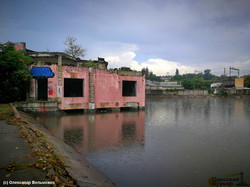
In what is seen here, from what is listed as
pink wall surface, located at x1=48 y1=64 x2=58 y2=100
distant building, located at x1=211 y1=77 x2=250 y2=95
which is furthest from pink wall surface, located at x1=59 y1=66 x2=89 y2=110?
distant building, located at x1=211 y1=77 x2=250 y2=95

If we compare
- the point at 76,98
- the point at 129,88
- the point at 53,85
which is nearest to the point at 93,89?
the point at 76,98

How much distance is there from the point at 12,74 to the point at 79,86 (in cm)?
1013

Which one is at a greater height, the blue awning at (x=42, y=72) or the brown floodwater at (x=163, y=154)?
the blue awning at (x=42, y=72)

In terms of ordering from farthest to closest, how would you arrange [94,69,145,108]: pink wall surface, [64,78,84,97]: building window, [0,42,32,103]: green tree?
[64,78,84,97]: building window, [94,69,145,108]: pink wall surface, [0,42,32,103]: green tree

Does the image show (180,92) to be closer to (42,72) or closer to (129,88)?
(129,88)

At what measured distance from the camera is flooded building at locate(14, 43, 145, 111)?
19875mm

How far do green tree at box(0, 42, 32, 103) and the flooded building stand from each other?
3.27 ft

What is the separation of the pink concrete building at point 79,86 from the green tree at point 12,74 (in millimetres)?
1050

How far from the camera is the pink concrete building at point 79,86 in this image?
1992 centimetres

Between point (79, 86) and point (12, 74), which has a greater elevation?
point (12, 74)

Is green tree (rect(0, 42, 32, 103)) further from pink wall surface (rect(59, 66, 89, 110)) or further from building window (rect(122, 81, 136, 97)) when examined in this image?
building window (rect(122, 81, 136, 97))

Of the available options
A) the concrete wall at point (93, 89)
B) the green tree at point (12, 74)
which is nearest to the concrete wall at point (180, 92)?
the concrete wall at point (93, 89)

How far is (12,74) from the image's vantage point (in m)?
18.5

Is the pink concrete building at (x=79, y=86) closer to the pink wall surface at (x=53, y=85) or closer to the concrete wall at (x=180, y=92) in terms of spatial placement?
the pink wall surface at (x=53, y=85)
